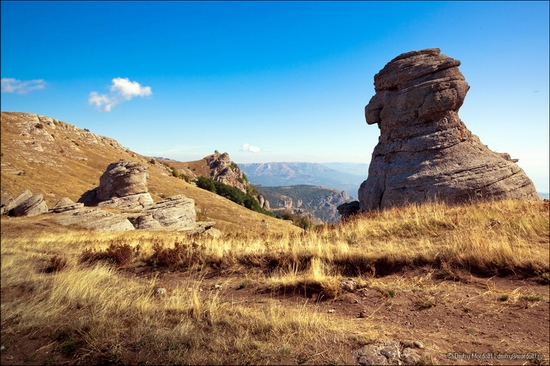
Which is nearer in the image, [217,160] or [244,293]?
[244,293]

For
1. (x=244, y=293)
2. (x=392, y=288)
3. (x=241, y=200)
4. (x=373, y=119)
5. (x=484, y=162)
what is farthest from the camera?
(x=241, y=200)

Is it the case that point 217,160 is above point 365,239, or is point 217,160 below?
above

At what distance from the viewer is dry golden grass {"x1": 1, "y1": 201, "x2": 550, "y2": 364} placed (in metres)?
4.15

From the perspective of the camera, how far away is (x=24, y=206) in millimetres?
27469

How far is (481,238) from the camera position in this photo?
25.2ft

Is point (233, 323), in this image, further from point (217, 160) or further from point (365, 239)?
point (217, 160)

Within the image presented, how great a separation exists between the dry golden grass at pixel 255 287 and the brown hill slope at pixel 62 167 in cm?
2678

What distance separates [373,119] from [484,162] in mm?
10229

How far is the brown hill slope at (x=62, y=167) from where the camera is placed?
4494cm

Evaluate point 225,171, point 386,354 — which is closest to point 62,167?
point 386,354

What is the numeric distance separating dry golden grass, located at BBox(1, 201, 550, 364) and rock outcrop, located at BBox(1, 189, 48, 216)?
22.1 meters

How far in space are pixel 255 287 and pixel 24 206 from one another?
107 feet

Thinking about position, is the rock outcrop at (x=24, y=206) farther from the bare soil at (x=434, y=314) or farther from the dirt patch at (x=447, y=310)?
the dirt patch at (x=447, y=310)

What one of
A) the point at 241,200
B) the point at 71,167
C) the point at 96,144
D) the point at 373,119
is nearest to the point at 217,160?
the point at 241,200
